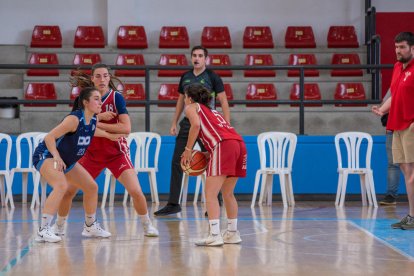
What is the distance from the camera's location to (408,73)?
6.79m

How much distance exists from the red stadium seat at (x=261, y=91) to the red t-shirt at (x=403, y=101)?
6.44 metres

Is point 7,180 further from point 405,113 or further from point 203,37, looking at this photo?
point 203,37

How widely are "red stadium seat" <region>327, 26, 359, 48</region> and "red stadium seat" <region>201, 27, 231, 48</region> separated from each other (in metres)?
2.02

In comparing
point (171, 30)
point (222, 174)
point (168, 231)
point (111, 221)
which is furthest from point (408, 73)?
point (171, 30)

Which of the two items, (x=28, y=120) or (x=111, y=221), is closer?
(x=111, y=221)

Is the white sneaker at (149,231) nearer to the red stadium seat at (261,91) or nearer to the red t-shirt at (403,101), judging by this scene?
the red t-shirt at (403,101)

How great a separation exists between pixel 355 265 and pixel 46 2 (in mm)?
11439

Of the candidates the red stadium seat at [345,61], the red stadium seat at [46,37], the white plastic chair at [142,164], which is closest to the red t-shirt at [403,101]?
the white plastic chair at [142,164]

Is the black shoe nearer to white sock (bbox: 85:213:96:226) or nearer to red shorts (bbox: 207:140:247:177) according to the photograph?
white sock (bbox: 85:213:96:226)

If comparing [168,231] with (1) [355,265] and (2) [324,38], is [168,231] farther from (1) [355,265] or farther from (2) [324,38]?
(2) [324,38]

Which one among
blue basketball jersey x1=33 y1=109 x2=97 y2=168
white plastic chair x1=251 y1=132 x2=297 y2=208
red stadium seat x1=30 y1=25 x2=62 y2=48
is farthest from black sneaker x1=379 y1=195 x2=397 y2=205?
red stadium seat x1=30 y1=25 x2=62 y2=48

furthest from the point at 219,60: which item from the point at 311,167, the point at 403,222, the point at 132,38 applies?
the point at 403,222

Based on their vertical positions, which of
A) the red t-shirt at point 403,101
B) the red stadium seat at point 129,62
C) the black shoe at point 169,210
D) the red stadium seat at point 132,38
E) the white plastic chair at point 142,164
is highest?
the red stadium seat at point 132,38

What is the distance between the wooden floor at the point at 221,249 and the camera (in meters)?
4.89
